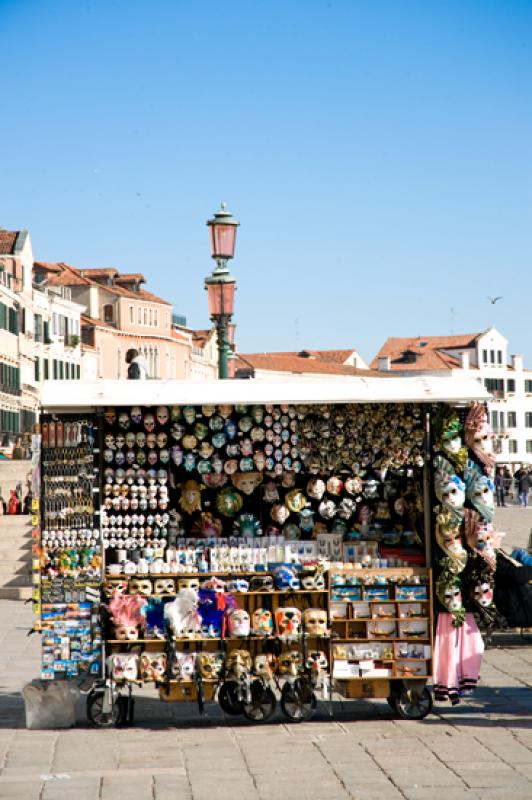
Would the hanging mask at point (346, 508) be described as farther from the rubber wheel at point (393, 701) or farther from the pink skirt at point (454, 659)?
the rubber wheel at point (393, 701)

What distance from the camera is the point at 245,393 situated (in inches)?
438

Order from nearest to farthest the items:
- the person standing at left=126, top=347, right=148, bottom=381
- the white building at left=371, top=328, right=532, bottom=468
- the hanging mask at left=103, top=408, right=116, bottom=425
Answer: the hanging mask at left=103, top=408, right=116, bottom=425 → the person standing at left=126, top=347, right=148, bottom=381 → the white building at left=371, top=328, right=532, bottom=468

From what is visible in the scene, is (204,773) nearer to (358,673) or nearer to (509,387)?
(358,673)

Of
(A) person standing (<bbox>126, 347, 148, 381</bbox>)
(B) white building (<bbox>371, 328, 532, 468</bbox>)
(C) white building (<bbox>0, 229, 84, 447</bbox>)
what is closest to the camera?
(A) person standing (<bbox>126, 347, 148, 381</bbox>)

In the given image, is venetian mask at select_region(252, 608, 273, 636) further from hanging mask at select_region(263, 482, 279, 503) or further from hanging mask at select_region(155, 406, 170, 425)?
hanging mask at select_region(155, 406, 170, 425)

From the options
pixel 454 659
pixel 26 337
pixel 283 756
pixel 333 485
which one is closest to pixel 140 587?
pixel 333 485

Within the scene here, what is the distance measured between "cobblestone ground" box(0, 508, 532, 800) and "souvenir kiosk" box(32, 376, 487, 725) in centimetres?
35

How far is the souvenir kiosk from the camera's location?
11062 millimetres

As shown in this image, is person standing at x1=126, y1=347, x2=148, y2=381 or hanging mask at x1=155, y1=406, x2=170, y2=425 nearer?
hanging mask at x1=155, y1=406, x2=170, y2=425

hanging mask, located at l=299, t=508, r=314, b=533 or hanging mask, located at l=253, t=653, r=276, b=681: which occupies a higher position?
hanging mask, located at l=299, t=508, r=314, b=533

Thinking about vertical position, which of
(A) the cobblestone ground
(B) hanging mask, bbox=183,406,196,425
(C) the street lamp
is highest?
(C) the street lamp

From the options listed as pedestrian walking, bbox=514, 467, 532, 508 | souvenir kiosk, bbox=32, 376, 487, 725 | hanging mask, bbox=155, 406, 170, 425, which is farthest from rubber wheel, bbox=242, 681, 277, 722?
pedestrian walking, bbox=514, 467, 532, 508

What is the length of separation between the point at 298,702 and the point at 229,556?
49.4 inches

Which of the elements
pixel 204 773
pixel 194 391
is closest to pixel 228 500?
pixel 194 391
